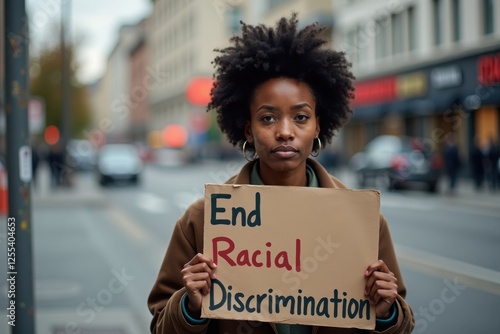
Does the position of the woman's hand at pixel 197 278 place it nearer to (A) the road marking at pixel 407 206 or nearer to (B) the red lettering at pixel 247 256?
(B) the red lettering at pixel 247 256

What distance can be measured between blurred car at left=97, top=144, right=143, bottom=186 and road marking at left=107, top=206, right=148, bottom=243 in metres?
11.3

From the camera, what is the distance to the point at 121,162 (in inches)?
1291

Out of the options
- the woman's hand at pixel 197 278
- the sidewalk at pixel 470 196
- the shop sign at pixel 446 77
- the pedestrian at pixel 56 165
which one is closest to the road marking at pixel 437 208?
the sidewalk at pixel 470 196

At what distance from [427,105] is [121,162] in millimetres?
13734

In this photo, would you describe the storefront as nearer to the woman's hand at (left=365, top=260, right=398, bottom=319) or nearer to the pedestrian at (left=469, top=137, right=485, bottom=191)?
the pedestrian at (left=469, top=137, right=485, bottom=191)

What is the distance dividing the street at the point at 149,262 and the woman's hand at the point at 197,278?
14.7ft

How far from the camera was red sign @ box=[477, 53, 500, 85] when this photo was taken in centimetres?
2705

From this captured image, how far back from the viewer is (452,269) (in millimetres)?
9492

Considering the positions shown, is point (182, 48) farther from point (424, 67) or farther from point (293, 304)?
point (293, 304)

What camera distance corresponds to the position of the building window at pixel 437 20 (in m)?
31.4

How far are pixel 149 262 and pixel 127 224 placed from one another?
19.7ft

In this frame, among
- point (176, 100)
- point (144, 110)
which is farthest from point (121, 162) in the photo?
point (144, 110)

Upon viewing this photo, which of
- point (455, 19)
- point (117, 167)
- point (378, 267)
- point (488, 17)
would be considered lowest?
Answer: point (117, 167)

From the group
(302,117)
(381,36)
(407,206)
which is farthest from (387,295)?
(381,36)
